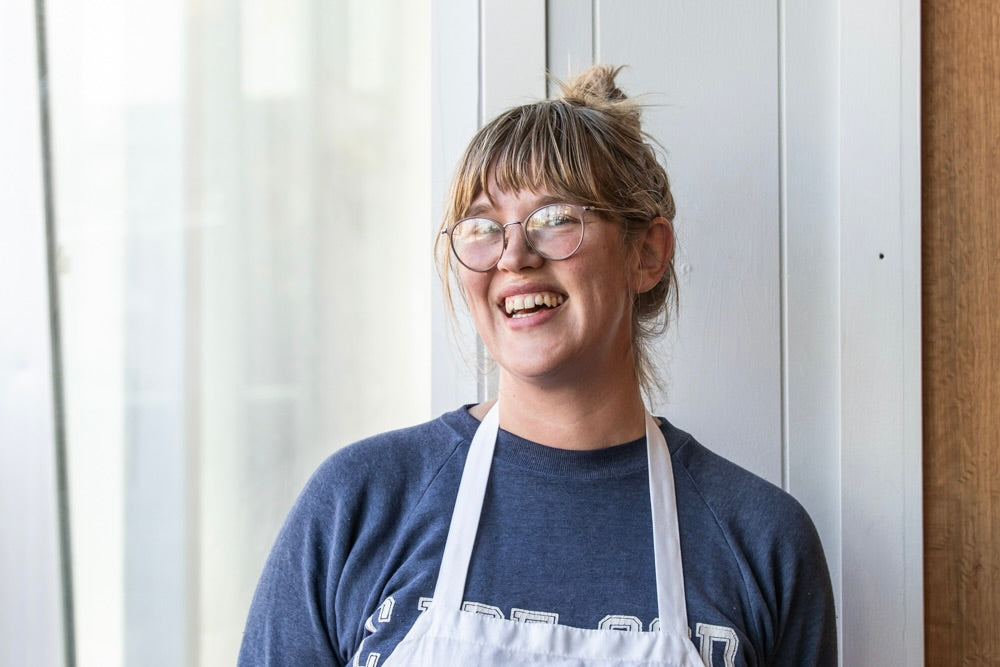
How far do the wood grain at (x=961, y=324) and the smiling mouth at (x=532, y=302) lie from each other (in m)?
0.61

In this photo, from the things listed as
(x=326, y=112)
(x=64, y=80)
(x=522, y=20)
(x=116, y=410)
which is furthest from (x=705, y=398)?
(x=64, y=80)

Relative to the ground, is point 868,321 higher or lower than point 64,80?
lower

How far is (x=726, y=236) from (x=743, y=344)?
0.53 feet

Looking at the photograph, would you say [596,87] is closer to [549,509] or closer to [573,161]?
[573,161]

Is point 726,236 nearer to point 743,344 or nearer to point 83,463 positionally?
point 743,344

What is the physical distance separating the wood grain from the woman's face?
55 cm

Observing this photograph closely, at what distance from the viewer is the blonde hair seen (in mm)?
991

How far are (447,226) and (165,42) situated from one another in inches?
22.4

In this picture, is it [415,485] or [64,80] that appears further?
[64,80]

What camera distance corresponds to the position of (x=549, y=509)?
1.01 m

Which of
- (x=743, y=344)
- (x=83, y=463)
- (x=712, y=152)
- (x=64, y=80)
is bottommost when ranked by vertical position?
(x=83, y=463)

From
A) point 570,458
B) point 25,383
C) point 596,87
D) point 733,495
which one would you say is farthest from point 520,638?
point 25,383

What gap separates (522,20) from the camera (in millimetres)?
1256

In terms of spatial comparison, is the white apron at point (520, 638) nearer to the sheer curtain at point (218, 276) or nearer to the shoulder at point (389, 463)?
the shoulder at point (389, 463)
